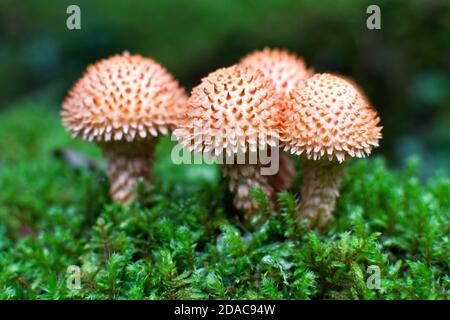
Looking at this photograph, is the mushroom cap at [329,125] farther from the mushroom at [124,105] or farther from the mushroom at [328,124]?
the mushroom at [124,105]

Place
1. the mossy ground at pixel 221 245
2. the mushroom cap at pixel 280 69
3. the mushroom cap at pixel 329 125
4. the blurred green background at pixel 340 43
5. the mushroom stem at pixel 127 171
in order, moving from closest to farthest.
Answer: the mushroom cap at pixel 329 125 < the mossy ground at pixel 221 245 < the mushroom cap at pixel 280 69 < the mushroom stem at pixel 127 171 < the blurred green background at pixel 340 43

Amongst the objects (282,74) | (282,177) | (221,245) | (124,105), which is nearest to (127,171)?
(124,105)

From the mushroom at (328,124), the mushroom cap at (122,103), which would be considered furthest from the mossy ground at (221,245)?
the mushroom cap at (122,103)

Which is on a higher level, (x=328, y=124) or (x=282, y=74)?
(x=282, y=74)

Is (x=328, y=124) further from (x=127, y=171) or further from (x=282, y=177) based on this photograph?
(x=127, y=171)

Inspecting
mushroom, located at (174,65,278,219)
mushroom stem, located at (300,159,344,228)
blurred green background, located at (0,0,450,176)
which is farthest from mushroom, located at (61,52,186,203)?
blurred green background, located at (0,0,450,176)

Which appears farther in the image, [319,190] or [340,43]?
[340,43]

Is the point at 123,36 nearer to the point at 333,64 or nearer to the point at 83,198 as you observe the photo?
the point at 333,64

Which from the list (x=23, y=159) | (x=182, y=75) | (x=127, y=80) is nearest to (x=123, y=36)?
(x=182, y=75)

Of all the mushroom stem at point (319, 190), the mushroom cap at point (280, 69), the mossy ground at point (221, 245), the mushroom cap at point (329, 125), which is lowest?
the mossy ground at point (221, 245)
